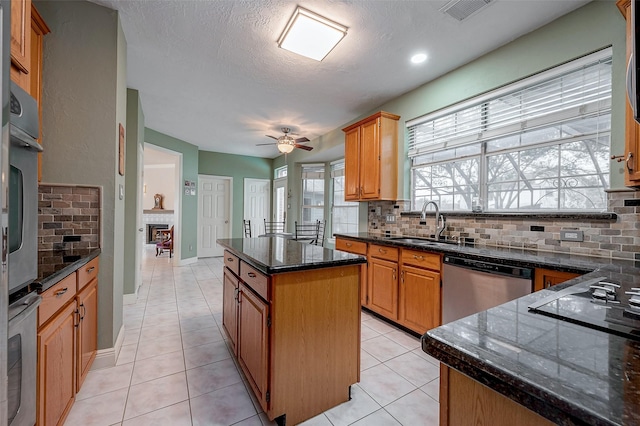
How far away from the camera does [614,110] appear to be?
1.91m

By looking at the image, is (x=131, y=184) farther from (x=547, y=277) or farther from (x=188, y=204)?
(x=547, y=277)

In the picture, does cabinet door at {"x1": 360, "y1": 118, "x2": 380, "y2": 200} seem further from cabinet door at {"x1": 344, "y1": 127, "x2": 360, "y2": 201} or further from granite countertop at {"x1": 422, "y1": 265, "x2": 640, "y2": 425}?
granite countertop at {"x1": 422, "y1": 265, "x2": 640, "y2": 425}

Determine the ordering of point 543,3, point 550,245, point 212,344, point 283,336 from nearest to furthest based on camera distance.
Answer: point 283,336 → point 543,3 → point 550,245 → point 212,344

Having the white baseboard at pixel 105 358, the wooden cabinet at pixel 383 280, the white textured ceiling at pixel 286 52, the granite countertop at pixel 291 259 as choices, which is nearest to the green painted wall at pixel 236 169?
the white textured ceiling at pixel 286 52

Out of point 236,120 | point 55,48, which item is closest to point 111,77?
point 55,48

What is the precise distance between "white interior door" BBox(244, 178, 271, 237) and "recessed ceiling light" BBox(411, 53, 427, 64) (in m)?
5.31

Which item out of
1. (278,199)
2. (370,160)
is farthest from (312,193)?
(370,160)

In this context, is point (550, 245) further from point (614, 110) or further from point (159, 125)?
point (159, 125)

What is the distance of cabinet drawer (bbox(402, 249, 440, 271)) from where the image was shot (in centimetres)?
241

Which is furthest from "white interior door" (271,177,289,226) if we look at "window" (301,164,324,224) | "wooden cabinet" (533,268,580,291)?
"wooden cabinet" (533,268,580,291)

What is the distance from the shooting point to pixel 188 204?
6.06m

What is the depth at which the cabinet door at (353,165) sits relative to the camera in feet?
12.6

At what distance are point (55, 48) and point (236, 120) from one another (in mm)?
2734

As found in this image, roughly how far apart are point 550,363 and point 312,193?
5.92 meters
